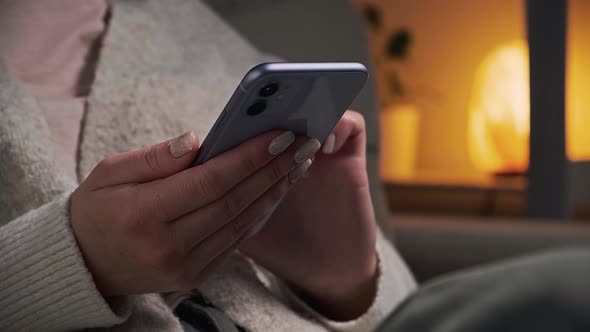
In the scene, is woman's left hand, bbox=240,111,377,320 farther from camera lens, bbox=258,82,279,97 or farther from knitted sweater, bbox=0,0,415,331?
camera lens, bbox=258,82,279,97

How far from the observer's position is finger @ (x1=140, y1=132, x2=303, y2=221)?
36 centimetres

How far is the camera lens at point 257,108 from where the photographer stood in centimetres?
35

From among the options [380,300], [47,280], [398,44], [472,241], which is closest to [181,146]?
[47,280]

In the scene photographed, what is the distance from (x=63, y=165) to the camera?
0.50 meters

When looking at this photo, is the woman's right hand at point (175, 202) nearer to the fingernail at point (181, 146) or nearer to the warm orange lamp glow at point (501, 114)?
the fingernail at point (181, 146)

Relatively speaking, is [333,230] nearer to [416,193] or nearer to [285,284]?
[285,284]

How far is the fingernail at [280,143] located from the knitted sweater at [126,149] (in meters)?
0.12

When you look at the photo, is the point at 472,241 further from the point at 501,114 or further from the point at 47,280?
the point at 501,114

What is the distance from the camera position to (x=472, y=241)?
0.78 metres

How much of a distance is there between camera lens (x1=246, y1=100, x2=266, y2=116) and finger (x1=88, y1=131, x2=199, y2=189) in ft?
0.11

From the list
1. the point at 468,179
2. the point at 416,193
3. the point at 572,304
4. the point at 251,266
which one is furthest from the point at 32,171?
the point at 468,179

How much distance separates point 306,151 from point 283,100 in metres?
0.03

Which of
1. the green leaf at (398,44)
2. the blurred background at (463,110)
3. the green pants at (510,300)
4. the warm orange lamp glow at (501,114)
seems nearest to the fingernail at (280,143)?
the green pants at (510,300)

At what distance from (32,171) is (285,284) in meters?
0.19
